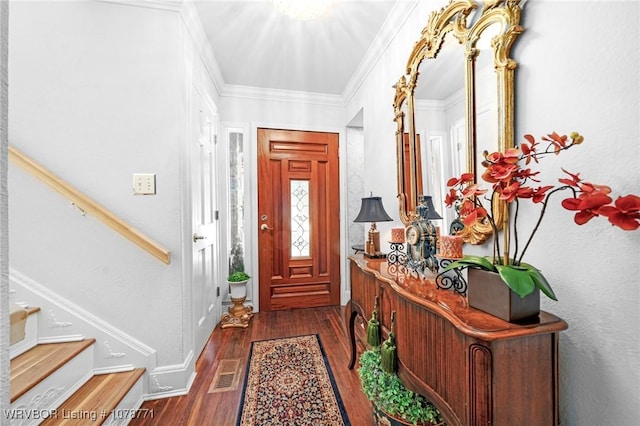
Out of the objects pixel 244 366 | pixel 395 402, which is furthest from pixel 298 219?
pixel 395 402

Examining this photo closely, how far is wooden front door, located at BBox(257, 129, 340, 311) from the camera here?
2.97 metres

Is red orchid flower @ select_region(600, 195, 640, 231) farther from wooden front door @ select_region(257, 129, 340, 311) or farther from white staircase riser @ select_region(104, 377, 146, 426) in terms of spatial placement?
wooden front door @ select_region(257, 129, 340, 311)

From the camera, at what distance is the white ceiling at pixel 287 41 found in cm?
179

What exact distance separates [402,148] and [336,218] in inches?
61.0

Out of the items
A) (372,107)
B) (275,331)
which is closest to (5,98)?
(372,107)

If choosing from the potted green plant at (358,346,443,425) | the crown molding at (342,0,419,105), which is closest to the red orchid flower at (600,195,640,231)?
the potted green plant at (358,346,443,425)

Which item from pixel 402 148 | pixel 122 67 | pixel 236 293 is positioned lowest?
pixel 236 293

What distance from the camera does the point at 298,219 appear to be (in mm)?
3070

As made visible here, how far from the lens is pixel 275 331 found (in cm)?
248

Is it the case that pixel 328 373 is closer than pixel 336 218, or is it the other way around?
pixel 328 373

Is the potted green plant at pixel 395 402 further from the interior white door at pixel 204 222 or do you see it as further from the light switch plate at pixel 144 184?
the light switch plate at pixel 144 184

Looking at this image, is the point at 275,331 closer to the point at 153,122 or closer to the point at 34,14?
the point at 153,122

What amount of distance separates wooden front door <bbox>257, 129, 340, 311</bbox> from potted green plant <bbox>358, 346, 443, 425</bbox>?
6.04 ft

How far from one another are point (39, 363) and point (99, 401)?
0.36 m
